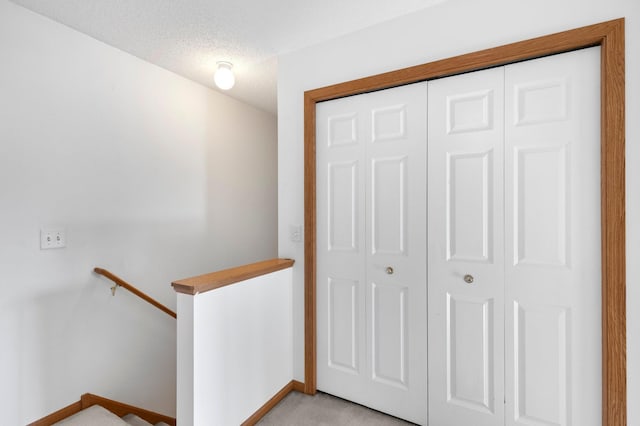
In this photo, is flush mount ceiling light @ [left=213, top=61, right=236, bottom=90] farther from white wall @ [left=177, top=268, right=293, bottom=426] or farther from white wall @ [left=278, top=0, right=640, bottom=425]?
white wall @ [left=177, top=268, right=293, bottom=426]

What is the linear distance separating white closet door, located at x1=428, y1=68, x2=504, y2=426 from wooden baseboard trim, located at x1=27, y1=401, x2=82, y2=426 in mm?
2082

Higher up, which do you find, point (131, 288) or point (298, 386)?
point (131, 288)

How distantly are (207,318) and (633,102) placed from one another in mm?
2033

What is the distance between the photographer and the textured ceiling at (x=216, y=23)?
64.8 inches

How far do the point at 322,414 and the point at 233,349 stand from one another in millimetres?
688

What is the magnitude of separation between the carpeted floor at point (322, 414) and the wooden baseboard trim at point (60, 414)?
1132 mm

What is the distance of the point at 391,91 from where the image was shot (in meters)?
1.76

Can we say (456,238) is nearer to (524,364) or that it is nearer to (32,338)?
(524,364)

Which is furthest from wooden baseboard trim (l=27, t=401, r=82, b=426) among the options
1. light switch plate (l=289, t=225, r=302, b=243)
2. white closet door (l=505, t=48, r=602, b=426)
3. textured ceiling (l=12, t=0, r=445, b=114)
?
white closet door (l=505, t=48, r=602, b=426)

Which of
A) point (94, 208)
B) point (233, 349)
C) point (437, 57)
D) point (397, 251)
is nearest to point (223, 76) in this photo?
point (94, 208)

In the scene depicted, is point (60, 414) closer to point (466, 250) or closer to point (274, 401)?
point (274, 401)

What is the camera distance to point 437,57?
5.28 ft

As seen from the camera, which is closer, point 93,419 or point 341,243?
point 93,419

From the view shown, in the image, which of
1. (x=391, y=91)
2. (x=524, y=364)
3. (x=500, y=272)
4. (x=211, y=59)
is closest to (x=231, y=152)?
(x=211, y=59)
